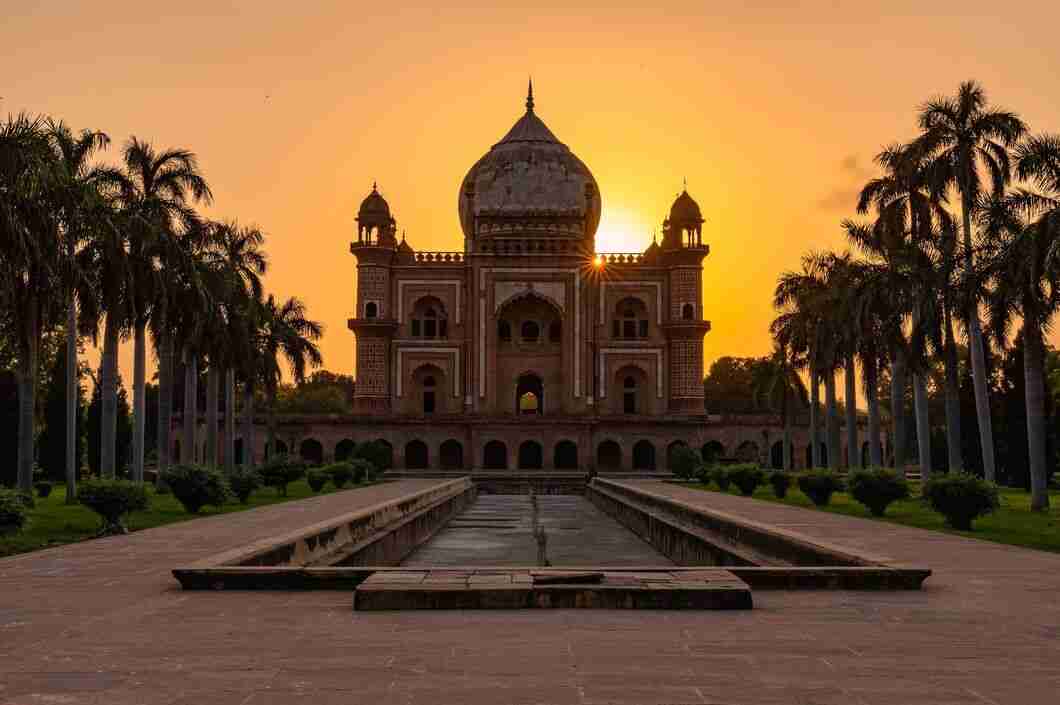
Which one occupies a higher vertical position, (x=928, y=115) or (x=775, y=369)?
(x=928, y=115)

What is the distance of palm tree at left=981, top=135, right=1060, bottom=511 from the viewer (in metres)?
21.0

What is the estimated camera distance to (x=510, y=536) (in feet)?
70.7

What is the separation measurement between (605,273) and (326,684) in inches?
2042

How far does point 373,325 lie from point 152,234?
29434 mm

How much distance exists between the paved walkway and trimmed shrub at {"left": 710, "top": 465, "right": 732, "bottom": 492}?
25.3 meters

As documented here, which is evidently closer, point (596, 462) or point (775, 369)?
→ point (775, 369)

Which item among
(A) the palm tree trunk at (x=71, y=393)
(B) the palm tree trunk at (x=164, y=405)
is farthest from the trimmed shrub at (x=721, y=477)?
(A) the palm tree trunk at (x=71, y=393)

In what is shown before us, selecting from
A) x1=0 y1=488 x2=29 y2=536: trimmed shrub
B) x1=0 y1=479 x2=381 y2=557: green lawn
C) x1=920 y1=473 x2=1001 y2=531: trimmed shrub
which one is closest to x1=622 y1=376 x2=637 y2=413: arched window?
x1=0 y1=479 x2=381 y2=557: green lawn

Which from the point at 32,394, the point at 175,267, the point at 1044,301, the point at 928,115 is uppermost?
the point at 928,115

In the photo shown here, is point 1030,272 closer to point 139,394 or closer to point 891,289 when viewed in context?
point 891,289

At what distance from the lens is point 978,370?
1031 inches

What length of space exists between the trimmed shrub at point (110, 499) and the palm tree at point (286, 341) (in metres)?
23.8

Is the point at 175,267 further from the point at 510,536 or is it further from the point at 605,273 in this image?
the point at 605,273

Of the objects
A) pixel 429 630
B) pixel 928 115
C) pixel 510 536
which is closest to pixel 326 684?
pixel 429 630
